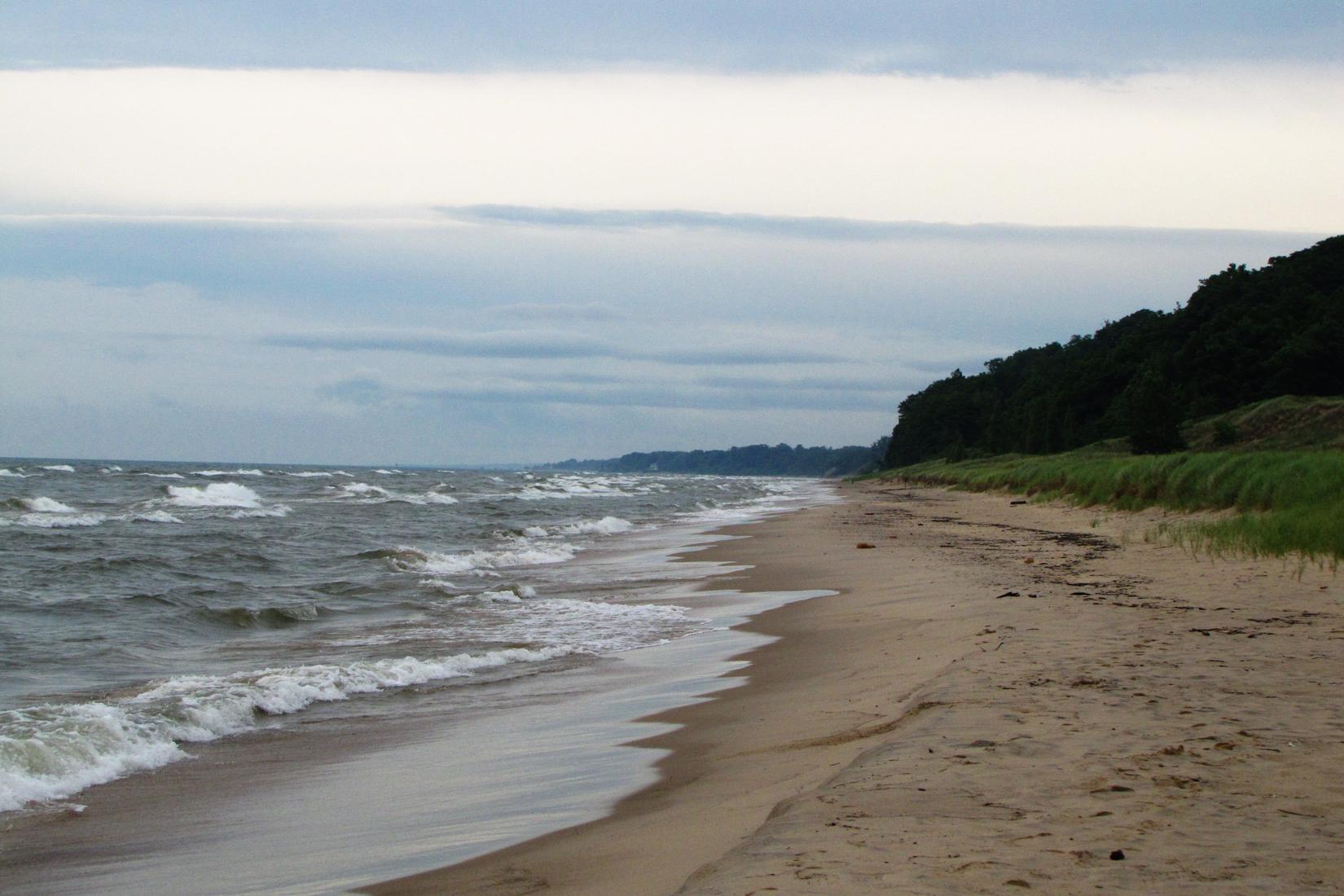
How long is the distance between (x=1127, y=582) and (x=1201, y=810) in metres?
8.80

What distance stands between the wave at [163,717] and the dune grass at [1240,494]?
333 inches

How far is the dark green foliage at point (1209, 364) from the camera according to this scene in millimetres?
54938

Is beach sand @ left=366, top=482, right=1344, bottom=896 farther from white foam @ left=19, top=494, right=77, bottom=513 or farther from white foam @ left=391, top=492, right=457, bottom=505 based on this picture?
white foam @ left=391, top=492, right=457, bottom=505

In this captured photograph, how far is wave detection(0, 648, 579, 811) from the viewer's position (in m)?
6.09

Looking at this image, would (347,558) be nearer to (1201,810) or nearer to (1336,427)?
(1201,810)

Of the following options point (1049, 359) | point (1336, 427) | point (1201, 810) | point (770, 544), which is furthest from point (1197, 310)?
point (1201, 810)

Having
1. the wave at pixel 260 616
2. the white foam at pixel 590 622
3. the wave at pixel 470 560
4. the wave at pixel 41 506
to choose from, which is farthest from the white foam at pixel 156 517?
the white foam at pixel 590 622

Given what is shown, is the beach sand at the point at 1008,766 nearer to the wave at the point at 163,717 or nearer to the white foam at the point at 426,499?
the wave at the point at 163,717

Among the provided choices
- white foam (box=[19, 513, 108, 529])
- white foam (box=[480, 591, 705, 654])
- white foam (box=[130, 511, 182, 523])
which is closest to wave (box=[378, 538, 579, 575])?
white foam (box=[480, 591, 705, 654])

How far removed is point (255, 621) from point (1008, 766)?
10239mm

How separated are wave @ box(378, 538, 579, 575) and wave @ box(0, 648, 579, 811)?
357 inches

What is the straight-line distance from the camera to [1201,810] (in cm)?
393

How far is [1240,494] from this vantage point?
1852cm

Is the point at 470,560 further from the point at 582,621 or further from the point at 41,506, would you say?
the point at 41,506
